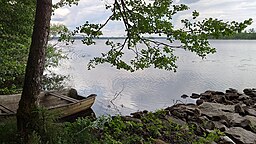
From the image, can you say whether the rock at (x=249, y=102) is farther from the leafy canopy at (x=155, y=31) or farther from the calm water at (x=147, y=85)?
the leafy canopy at (x=155, y=31)

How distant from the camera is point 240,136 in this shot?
208 inches

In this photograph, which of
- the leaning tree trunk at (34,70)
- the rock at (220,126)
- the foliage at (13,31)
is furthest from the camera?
the foliage at (13,31)

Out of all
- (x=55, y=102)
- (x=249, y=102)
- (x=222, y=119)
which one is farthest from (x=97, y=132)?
(x=249, y=102)

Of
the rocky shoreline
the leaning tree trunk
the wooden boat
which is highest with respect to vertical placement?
the leaning tree trunk

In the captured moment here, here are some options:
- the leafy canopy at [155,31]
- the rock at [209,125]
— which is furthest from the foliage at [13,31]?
the rock at [209,125]

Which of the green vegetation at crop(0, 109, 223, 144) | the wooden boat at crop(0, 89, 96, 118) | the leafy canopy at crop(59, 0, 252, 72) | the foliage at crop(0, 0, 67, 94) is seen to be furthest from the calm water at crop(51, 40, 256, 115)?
the leafy canopy at crop(59, 0, 252, 72)

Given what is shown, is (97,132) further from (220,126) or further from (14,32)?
(14,32)

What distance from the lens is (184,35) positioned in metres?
2.64

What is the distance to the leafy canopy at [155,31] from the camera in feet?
8.36

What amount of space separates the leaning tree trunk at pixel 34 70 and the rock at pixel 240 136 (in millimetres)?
3766

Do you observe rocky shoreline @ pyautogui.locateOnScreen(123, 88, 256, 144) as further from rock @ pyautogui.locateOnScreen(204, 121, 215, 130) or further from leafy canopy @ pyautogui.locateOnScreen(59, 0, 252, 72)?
leafy canopy @ pyautogui.locateOnScreen(59, 0, 252, 72)

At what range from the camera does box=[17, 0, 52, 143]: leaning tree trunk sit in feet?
9.29

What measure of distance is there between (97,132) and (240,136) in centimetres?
303

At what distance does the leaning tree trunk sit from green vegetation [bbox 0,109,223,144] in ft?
0.31
